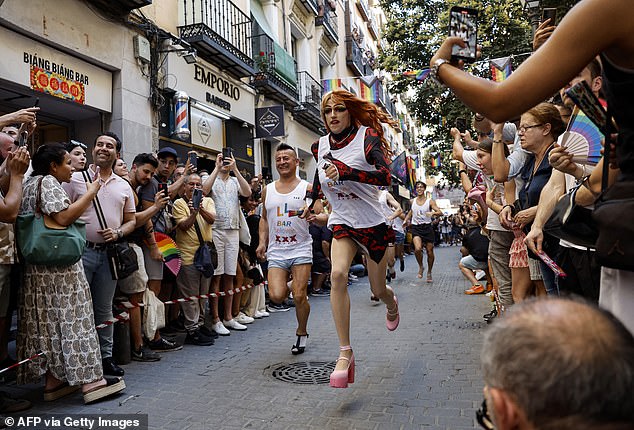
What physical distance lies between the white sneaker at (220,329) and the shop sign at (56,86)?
4591 mm

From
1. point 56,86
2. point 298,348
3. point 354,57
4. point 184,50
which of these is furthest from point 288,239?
point 354,57

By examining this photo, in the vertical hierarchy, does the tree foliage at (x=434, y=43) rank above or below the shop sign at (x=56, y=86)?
above

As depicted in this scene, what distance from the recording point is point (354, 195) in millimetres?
4320

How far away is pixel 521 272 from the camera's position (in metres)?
4.40

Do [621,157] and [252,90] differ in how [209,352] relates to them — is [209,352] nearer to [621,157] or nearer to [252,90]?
[621,157]

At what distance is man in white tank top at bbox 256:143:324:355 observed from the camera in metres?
5.12

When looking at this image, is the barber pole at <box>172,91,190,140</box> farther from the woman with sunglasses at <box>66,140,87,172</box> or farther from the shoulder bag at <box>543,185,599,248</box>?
the shoulder bag at <box>543,185,599,248</box>

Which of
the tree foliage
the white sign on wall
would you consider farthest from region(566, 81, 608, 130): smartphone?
the tree foliage

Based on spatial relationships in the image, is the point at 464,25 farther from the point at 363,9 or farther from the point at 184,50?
the point at 363,9

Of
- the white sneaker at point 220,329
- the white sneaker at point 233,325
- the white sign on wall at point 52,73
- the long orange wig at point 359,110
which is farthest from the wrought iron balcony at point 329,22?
the long orange wig at point 359,110

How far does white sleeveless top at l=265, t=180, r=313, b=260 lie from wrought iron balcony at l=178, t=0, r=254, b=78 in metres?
7.13

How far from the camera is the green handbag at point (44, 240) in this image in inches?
143

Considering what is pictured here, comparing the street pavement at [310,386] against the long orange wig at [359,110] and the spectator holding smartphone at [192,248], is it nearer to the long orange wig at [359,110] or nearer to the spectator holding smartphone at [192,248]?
the spectator holding smartphone at [192,248]

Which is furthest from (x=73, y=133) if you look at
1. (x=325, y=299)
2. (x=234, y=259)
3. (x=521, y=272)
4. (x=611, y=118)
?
(x=611, y=118)
